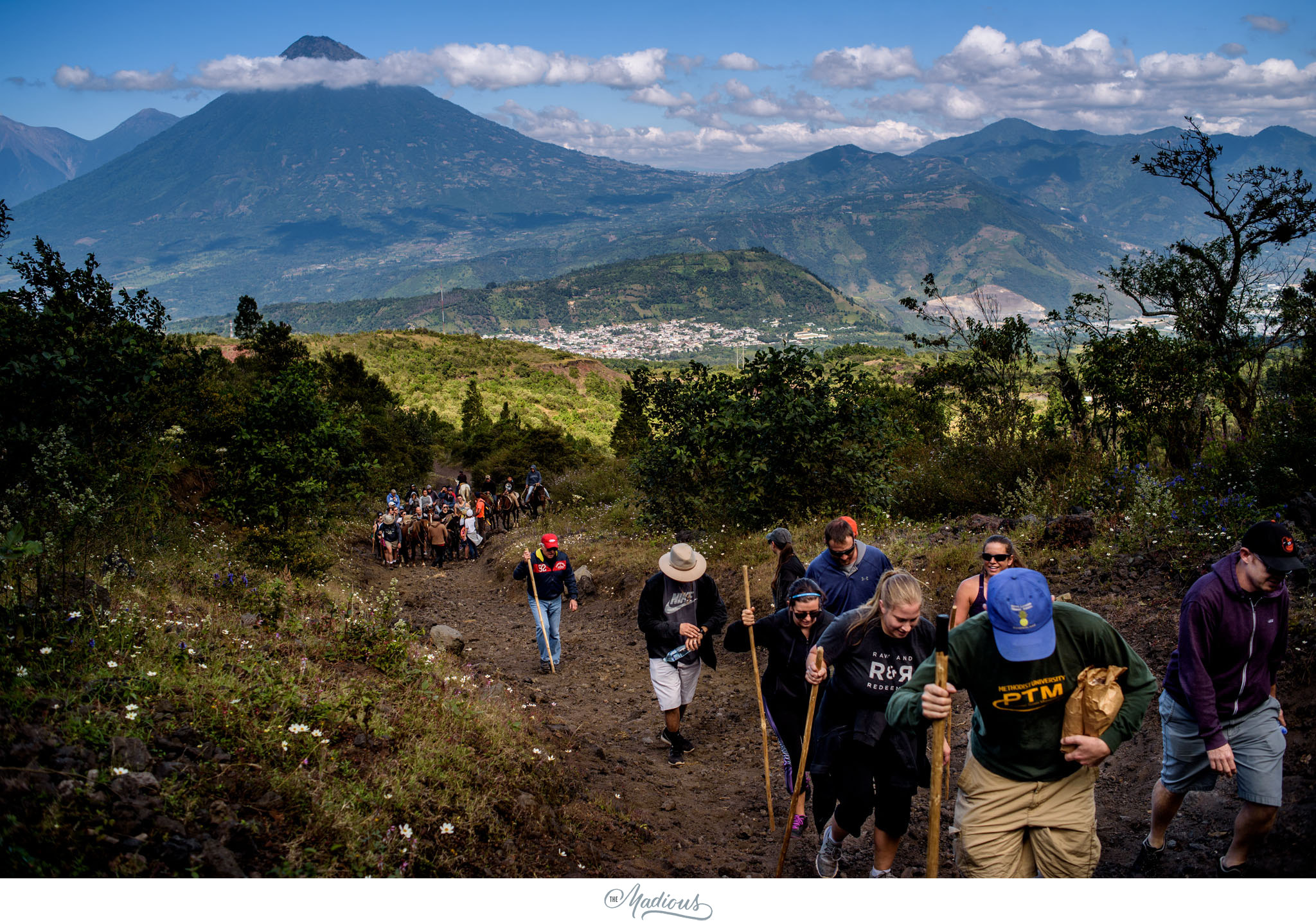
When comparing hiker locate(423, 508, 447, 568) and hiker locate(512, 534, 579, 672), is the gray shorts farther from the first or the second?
hiker locate(423, 508, 447, 568)

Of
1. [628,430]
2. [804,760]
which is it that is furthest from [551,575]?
[628,430]

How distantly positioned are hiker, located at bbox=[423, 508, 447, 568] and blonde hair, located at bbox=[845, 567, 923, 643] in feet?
46.0

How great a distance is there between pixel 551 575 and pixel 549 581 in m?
0.07

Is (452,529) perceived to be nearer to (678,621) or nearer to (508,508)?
(508,508)

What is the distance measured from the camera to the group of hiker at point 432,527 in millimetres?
16609

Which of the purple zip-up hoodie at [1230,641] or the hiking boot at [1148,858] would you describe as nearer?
the purple zip-up hoodie at [1230,641]

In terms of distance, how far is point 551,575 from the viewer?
8.62 metres

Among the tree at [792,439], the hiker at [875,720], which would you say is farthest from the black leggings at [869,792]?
the tree at [792,439]

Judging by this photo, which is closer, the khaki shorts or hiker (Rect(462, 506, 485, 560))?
the khaki shorts

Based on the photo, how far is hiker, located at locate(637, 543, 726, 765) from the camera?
19.3ft

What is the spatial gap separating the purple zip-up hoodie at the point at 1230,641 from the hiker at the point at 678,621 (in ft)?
10.6

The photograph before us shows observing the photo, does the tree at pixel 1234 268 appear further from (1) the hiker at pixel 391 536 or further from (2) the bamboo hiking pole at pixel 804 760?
(1) the hiker at pixel 391 536

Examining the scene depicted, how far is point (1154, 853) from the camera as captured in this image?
12.9 feet
